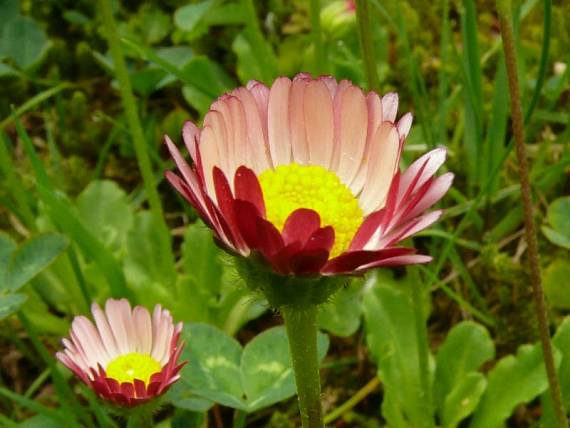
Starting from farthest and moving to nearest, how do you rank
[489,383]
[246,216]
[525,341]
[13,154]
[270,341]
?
[13,154]
[525,341]
[489,383]
[270,341]
[246,216]

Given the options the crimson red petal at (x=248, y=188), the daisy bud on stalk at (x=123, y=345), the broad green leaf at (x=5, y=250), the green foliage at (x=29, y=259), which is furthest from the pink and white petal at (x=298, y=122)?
the broad green leaf at (x=5, y=250)

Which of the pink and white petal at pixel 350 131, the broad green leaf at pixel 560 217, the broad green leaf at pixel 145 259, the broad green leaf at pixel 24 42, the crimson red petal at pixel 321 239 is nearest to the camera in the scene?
the crimson red petal at pixel 321 239

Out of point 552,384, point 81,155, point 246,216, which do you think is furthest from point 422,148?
point 246,216

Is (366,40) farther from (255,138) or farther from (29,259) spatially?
(29,259)

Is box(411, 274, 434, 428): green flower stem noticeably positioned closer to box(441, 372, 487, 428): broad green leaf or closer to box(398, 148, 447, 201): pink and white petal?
box(441, 372, 487, 428): broad green leaf

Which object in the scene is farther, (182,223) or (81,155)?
(81,155)

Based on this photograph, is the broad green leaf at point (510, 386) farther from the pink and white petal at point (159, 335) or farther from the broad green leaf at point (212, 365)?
the pink and white petal at point (159, 335)

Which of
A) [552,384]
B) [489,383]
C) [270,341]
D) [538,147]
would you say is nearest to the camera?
[552,384]

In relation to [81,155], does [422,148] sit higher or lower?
lower

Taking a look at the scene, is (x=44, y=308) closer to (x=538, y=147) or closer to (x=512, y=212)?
(x=512, y=212)
